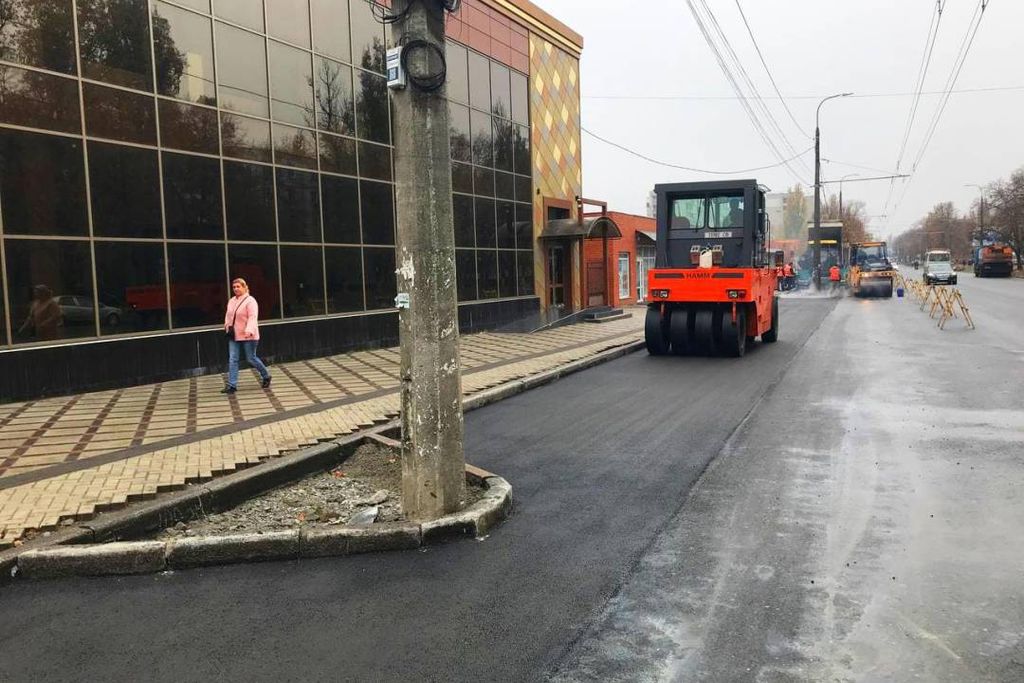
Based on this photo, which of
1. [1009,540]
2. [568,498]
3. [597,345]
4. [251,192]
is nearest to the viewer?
[1009,540]

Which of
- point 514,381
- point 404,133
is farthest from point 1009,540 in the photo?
point 514,381

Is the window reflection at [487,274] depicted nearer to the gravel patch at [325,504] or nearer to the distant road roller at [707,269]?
the distant road roller at [707,269]

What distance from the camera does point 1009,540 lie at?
4.95 meters

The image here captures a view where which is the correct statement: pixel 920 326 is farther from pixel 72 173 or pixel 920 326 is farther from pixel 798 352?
pixel 72 173

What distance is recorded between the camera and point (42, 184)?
10.9 meters

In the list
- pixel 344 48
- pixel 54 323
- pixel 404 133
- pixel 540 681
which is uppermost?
pixel 344 48

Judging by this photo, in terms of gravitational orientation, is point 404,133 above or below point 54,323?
above

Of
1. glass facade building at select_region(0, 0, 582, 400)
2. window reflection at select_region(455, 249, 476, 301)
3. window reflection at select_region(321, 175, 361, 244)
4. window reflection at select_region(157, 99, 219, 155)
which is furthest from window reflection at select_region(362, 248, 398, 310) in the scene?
window reflection at select_region(157, 99, 219, 155)

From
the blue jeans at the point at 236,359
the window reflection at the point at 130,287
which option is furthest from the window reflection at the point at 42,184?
the blue jeans at the point at 236,359

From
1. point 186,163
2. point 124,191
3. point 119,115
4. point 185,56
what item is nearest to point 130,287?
point 124,191

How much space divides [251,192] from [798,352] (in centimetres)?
1120

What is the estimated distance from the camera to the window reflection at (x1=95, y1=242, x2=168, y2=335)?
11680 mm

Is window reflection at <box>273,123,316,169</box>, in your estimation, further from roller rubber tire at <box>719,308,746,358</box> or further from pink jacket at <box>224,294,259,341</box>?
roller rubber tire at <box>719,308,746,358</box>

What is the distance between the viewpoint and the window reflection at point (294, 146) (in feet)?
48.7
